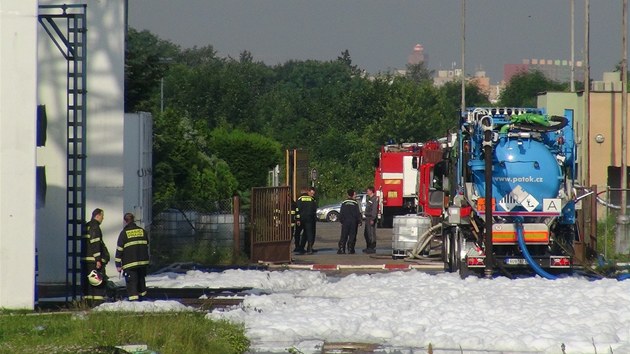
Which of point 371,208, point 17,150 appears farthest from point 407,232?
point 17,150

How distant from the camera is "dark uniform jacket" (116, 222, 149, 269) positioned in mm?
19594

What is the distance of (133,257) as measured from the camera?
1962 centimetres

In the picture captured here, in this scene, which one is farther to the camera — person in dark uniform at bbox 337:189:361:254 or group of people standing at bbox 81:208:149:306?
person in dark uniform at bbox 337:189:361:254

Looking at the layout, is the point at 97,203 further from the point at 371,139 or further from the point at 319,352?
the point at 371,139

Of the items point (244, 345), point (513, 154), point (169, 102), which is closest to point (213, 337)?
point (244, 345)

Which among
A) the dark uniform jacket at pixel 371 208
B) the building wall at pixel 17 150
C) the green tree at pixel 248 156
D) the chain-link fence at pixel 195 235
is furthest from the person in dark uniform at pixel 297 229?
the green tree at pixel 248 156

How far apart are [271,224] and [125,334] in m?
16.0

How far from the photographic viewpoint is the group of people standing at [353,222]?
33781mm

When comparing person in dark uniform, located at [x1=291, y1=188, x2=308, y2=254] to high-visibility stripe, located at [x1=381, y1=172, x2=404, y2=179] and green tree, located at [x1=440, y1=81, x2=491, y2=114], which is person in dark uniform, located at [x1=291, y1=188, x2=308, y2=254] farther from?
green tree, located at [x1=440, y1=81, x2=491, y2=114]

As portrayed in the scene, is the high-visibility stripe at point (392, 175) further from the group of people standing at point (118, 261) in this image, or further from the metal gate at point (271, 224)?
the group of people standing at point (118, 261)

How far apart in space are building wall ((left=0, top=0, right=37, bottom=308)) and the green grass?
206cm

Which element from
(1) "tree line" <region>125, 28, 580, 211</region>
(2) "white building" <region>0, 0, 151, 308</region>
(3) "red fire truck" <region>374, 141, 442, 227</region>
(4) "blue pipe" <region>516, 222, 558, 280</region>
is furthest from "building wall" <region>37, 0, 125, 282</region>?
(3) "red fire truck" <region>374, 141, 442, 227</region>

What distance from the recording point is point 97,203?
23891 millimetres

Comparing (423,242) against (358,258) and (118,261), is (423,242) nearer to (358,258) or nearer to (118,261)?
(358,258)
